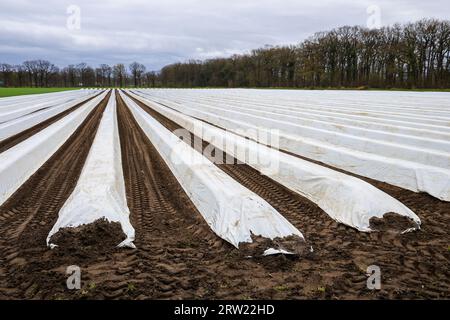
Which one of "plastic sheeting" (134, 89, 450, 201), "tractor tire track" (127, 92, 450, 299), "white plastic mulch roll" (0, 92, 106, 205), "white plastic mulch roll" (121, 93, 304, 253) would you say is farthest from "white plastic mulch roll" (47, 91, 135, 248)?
"plastic sheeting" (134, 89, 450, 201)

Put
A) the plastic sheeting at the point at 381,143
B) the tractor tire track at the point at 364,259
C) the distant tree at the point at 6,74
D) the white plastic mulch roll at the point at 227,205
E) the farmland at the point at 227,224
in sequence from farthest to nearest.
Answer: the distant tree at the point at 6,74, the plastic sheeting at the point at 381,143, the white plastic mulch roll at the point at 227,205, the farmland at the point at 227,224, the tractor tire track at the point at 364,259

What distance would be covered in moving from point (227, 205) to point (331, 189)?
5.28 feet

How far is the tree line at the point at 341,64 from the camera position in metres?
42.2

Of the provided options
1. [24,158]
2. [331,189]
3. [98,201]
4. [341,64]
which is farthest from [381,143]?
[341,64]

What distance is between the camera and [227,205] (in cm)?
443

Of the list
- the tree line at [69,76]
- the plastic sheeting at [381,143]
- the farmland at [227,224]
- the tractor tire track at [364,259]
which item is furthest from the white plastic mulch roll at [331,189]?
the tree line at [69,76]

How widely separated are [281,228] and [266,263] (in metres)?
0.57

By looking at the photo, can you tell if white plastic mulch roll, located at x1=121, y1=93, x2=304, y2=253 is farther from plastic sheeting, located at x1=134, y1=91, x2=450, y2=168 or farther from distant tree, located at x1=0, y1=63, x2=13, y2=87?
distant tree, located at x1=0, y1=63, x2=13, y2=87

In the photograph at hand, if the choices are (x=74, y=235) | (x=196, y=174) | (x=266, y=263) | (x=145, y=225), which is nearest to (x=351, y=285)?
(x=266, y=263)

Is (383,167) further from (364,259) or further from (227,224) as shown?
(227,224)

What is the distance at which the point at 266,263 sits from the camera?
11.2 ft

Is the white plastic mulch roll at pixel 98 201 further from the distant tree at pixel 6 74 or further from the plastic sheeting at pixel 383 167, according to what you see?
the distant tree at pixel 6 74

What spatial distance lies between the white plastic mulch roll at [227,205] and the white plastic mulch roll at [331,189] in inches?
38.1

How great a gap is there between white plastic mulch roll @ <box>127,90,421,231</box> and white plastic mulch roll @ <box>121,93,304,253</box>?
38.1 inches
